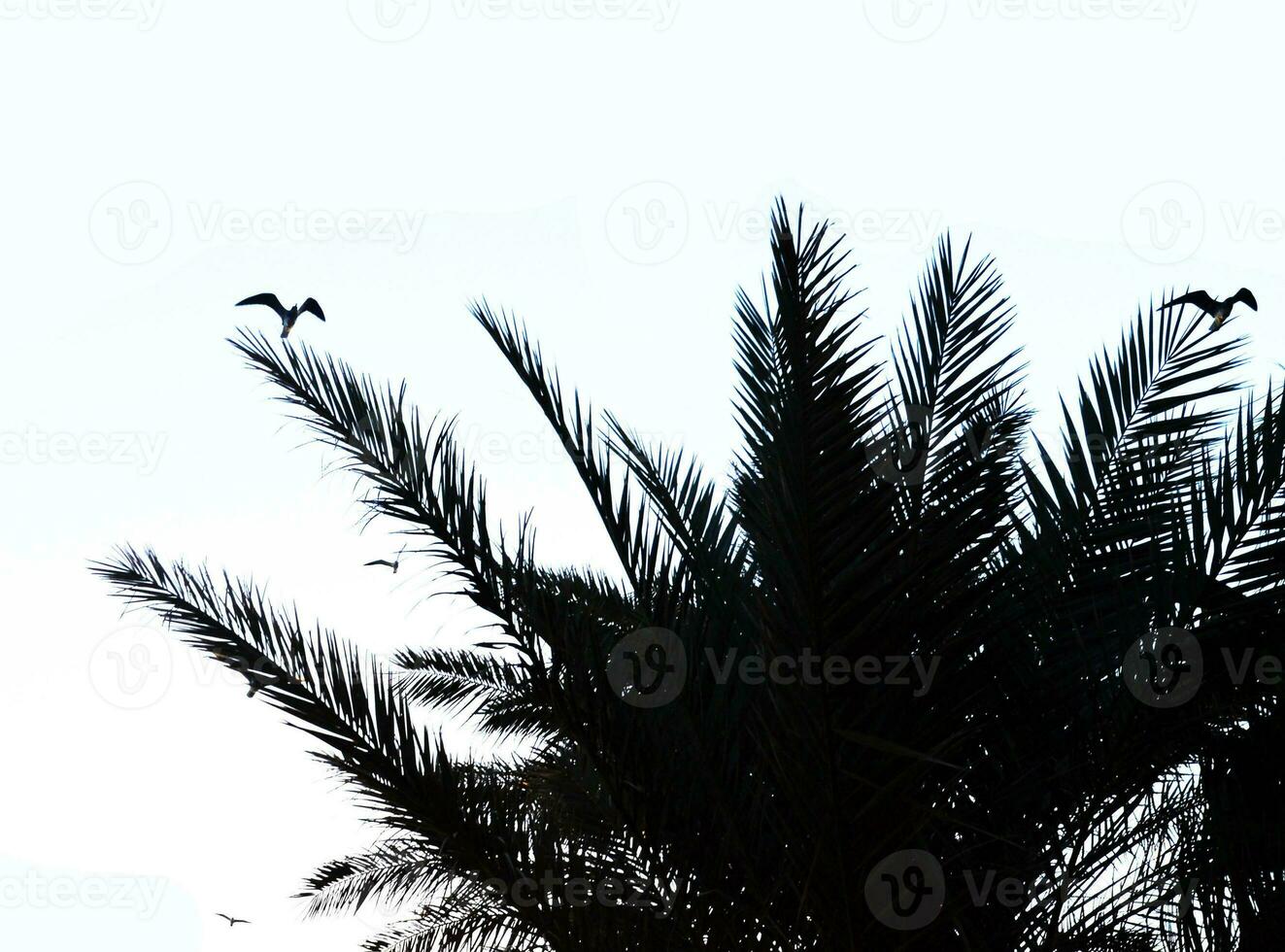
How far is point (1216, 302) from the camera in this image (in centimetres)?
492

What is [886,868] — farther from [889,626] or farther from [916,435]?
[916,435]

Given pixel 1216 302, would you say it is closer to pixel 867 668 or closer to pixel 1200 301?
pixel 1200 301

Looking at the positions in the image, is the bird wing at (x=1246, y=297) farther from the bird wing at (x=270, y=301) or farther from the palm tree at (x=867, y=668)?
the bird wing at (x=270, y=301)

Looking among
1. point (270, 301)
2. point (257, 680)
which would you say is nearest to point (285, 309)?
point (270, 301)

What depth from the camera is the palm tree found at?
11.4 feet

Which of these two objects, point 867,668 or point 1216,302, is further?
point 1216,302

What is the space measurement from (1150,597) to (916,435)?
1128mm

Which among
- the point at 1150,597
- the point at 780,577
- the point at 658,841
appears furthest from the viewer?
the point at 1150,597

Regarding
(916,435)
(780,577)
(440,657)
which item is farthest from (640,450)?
(440,657)

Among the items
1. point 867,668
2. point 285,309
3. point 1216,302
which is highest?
point 285,309

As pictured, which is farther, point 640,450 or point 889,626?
point 640,450

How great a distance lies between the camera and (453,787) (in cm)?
391

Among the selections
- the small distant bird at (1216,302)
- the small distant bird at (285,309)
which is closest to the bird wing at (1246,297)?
the small distant bird at (1216,302)

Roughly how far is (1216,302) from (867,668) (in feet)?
8.02
